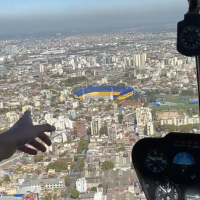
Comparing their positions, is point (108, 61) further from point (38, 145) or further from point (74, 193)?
point (38, 145)

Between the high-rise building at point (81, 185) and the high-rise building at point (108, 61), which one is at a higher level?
the high-rise building at point (108, 61)

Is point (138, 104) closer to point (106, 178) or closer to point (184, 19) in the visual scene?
point (106, 178)

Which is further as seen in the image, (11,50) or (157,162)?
(11,50)

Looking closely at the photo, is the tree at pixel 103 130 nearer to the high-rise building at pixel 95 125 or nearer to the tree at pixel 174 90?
the high-rise building at pixel 95 125

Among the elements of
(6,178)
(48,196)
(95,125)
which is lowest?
(48,196)

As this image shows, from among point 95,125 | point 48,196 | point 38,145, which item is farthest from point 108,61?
point 38,145

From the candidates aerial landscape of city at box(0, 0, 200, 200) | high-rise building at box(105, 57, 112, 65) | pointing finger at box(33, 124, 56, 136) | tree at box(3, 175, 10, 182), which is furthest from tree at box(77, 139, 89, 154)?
pointing finger at box(33, 124, 56, 136)

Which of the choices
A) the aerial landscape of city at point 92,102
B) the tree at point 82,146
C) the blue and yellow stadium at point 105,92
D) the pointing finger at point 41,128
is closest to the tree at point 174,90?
the aerial landscape of city at point 92,102
